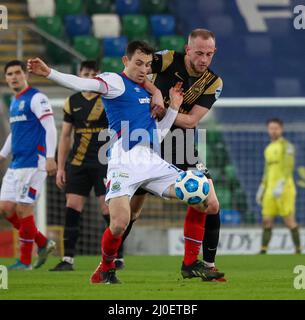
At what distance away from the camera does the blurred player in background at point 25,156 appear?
10078 mm

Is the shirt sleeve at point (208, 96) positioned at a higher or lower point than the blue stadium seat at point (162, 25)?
lower

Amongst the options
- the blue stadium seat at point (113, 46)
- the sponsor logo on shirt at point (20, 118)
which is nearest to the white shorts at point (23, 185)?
the sponsor logo on shirt at point (20, 118)

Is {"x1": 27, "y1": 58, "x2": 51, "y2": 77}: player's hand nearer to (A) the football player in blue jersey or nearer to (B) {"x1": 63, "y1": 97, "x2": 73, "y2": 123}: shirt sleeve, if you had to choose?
(A) the football player in blue jersey

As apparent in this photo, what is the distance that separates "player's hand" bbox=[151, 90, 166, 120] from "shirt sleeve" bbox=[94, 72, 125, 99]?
25 centimetres

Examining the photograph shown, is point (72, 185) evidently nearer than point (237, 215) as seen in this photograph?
Yes

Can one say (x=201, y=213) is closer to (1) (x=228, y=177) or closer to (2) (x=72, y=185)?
(2) (x=72, y=185)

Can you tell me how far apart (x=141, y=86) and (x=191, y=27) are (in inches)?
463

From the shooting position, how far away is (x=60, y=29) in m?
18.1

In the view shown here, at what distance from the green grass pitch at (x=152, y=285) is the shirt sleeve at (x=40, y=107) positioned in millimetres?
1486

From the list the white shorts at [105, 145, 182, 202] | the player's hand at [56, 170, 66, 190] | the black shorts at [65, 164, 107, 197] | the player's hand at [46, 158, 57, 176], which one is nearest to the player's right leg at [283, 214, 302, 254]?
the black shorts at [65, 164, 107, 197]

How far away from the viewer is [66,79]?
688 cm

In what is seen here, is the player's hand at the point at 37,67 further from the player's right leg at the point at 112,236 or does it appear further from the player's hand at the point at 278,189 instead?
the player's hand at the point at 278,189
